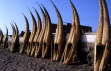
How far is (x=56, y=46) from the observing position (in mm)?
17297

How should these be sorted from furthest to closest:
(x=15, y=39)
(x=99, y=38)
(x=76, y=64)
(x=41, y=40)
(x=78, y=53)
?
(x=15, y=39), (x=41, y=40), (x=78, y=53), (x=76, y=64), (x=99, y=38)

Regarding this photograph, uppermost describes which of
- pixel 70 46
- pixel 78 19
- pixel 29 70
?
pixel 78 19

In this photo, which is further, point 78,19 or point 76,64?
point 78,19

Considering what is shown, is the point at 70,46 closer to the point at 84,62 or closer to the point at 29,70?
the point at 84,62

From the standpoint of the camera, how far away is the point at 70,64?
47.9 ft

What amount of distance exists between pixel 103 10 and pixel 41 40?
906cm

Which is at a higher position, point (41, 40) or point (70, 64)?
point (41, 40)

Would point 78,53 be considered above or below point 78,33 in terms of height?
below

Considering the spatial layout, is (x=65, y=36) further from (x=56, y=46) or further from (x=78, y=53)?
(x=78, y=53)

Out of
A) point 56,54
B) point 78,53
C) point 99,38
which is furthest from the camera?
point 56,54

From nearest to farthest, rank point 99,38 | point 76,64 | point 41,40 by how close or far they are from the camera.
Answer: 1. point 99,38
2. point 76,64
3. point 41,40

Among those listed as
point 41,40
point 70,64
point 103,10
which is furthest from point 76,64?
point 41,40

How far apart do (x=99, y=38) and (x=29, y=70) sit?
14.4ft

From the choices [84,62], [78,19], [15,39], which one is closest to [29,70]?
[84,62]
